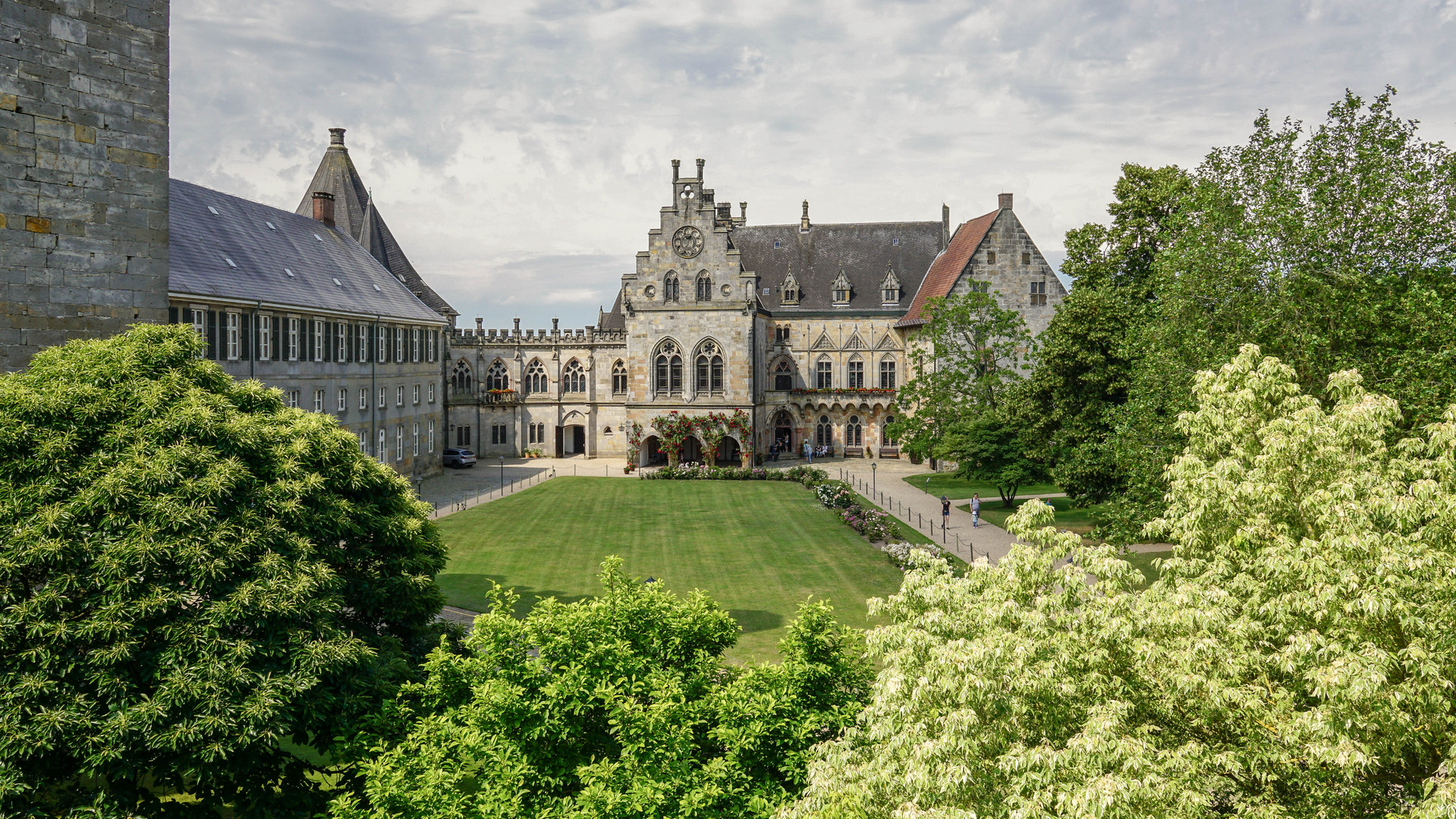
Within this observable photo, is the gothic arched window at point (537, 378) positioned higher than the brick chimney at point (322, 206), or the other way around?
the brick chimney at point (322, 206)

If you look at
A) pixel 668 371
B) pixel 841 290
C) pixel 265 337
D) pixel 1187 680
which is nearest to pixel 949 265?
pixel 841 290

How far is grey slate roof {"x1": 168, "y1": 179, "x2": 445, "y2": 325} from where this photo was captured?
34.1 metres

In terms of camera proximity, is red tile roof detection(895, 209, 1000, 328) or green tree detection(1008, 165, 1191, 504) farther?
red tile roof detection(895, 209, 1000, 328)

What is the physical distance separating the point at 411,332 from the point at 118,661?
42329 mm

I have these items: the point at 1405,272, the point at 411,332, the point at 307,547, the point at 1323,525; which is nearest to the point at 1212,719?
the point at 1323,525

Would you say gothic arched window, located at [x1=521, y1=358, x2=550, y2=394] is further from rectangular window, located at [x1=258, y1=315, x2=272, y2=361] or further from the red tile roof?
rectangular window, located at [x1=258, y1=315, x2=272, y2=361]

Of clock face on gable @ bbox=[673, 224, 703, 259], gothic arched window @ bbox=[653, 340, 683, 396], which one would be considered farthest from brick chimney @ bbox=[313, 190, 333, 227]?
gothic arched window @ bbox=[653, 340, 683, 396]

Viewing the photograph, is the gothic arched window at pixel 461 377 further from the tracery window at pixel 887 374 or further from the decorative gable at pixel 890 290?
the decorative gable at pixel 890 290

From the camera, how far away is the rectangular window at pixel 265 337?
35844mm

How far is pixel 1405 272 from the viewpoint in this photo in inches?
812

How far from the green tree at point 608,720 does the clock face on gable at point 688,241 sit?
43657mm

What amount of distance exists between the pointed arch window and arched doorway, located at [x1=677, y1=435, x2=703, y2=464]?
12.0 ft

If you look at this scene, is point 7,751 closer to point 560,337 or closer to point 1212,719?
point 1212,719

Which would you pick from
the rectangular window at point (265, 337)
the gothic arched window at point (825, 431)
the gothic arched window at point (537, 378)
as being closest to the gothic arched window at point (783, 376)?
the gothic arched window at point (825, 431)
